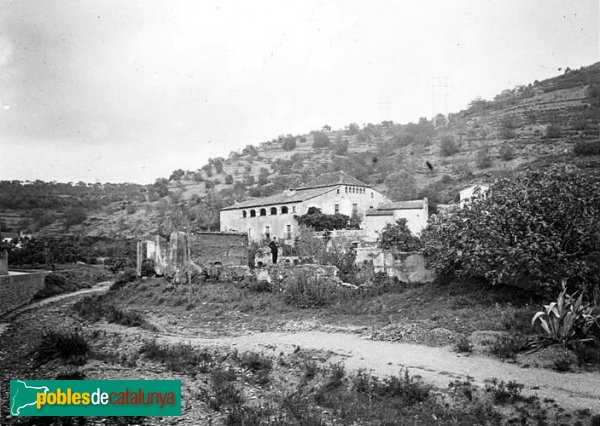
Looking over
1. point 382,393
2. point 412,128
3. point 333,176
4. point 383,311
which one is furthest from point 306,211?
point 412,128

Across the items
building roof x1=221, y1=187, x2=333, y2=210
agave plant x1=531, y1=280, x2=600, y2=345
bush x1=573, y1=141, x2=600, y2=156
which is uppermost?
bush x1=573, y1=141, x2=600, y2=156

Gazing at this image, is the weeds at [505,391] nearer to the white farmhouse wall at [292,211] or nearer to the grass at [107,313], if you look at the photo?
the grass at [107,313]

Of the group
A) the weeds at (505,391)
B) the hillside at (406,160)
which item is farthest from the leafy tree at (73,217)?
the weeds at (505,391)

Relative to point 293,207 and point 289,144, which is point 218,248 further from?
point 289,144

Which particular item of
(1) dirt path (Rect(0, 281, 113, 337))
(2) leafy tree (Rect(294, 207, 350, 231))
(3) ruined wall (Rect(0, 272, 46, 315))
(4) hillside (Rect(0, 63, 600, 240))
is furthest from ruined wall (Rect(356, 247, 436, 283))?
(4) hillside (Rect(0, 63, 600, 240))

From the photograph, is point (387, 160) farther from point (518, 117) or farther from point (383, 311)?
point (383, 311)

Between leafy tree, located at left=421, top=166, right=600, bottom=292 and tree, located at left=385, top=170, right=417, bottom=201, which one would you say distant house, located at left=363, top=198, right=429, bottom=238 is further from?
leafy tree, located at left=421, top=166, right=600, bottom=292
